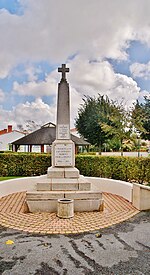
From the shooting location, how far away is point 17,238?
4.44 metres

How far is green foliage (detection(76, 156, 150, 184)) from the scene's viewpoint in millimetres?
10797

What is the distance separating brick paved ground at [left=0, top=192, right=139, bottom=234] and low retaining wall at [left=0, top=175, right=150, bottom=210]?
0.29 metres

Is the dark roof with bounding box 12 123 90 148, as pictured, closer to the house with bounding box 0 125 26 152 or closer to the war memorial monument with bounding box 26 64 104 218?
the war memorial monument with bounding box 26 64 104 218

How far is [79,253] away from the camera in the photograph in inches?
150

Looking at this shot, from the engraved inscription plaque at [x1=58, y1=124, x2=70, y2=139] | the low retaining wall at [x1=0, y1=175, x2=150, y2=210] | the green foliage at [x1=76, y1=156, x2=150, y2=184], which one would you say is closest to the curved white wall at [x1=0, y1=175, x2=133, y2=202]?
the low retaining wall at [x1=0, y1=175, x2=150, y2=210]

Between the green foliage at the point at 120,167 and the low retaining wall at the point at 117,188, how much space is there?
1991 millimetres

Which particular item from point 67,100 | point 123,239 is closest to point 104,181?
point 67,100

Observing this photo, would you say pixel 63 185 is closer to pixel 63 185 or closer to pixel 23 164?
pixel 63 185

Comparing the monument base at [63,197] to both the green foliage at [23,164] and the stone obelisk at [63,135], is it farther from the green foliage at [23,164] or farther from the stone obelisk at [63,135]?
the green foliage at [23,164]

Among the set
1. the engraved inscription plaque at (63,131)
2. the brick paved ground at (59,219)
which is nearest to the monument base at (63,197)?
the brick paved ground at (59,219)

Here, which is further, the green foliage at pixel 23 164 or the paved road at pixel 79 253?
the green foliage at pixel 23 164

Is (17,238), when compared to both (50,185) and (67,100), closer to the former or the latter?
(50,185)

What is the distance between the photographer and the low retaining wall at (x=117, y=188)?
21.0ft

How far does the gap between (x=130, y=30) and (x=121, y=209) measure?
23.4 ft
